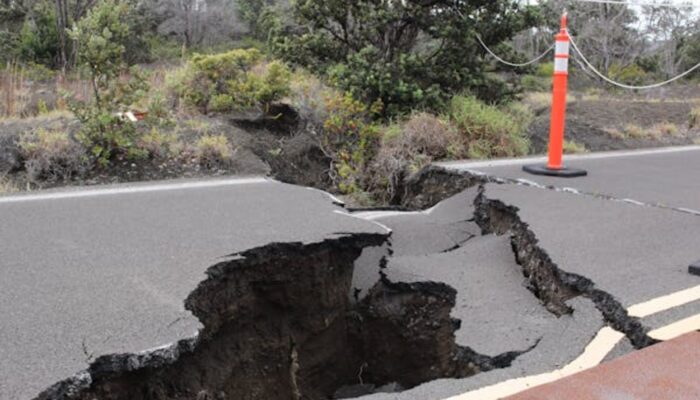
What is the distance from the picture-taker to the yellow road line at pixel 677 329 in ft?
10.9

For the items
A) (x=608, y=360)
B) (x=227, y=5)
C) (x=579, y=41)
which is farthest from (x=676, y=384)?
(x=227, y=5)

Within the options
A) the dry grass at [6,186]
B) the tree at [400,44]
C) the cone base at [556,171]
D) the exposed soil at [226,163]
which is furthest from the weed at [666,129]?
the dry grass at [6,186]

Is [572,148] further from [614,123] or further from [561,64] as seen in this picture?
[614,123]

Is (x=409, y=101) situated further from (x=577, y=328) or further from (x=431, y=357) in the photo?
(x=577, y=328)

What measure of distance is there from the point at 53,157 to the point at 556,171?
5.66 m

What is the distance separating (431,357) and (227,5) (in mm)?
29924

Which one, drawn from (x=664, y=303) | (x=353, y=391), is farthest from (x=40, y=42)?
(x=664, y=303)

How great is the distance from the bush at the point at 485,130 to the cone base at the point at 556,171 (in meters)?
1.40

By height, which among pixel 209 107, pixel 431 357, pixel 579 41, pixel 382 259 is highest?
pixel 579 41

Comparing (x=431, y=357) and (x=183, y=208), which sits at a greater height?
(x=183, y=208)

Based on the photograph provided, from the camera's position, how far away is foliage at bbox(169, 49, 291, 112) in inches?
390

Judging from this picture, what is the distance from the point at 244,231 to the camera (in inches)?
192

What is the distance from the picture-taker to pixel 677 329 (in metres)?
3.40

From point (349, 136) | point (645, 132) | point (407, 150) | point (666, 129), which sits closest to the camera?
point (407, 150)
